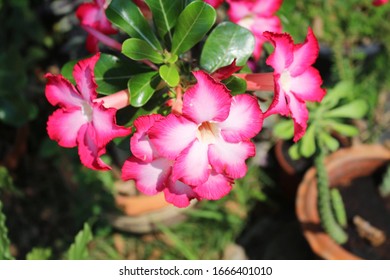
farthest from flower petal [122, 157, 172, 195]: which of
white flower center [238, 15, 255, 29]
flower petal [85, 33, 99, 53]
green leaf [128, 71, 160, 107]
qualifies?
white flower center [238, 15, 255, 29]

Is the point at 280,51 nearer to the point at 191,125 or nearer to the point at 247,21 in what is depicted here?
the point at 191,125

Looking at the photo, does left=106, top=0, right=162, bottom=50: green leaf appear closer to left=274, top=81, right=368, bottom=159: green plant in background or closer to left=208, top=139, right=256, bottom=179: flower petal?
left=208, top=139, right=256, bottom=179: flower petal

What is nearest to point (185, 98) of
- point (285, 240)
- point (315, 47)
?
point (315, 47)

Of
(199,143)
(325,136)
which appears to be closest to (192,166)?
(199,143)

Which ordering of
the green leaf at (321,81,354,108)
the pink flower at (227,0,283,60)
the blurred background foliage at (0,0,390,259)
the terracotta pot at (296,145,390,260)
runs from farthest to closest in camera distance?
the blurred background foliage at (0,0,390,259)
the terracotta pot at (296,145,390,260)
the green leaf at (321,81,354,108)
the pink flower at (227,0,283,60)

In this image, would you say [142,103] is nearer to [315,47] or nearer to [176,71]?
[176,71]

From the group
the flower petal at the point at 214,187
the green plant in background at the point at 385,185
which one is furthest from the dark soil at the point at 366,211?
the flower petal at the point at 214,187
